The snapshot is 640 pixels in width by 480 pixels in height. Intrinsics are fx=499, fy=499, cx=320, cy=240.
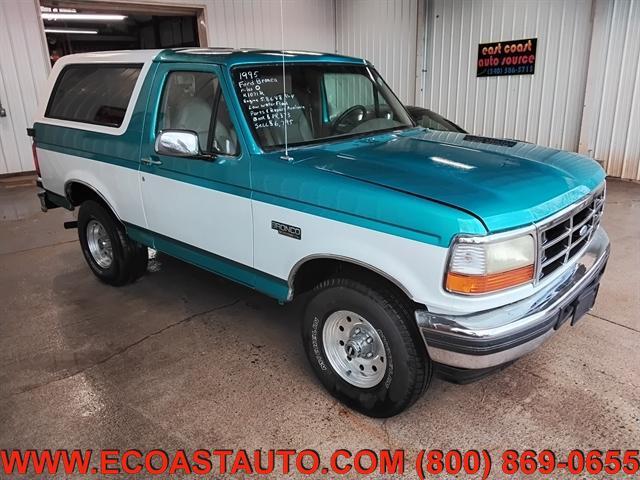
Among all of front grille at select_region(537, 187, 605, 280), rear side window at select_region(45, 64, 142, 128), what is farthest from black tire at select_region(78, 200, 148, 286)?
front grille at select_region(537, 187, 605, 280)

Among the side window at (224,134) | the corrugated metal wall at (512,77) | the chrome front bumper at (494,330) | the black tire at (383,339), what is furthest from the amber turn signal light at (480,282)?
the corrugated metal wall at (512,77)

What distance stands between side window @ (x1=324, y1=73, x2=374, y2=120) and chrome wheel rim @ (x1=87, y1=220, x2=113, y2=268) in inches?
101

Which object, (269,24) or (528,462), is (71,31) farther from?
(528,462)

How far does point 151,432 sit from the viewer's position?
2777mm

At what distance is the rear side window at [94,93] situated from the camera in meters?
4.02

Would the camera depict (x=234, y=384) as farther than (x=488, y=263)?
Yes

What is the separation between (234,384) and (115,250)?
2.03 metres

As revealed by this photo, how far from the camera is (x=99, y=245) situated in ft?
16.1

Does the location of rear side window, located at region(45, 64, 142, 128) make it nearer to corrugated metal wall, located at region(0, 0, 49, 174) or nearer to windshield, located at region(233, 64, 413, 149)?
windshield, located at region(233, 64, 413, 149)

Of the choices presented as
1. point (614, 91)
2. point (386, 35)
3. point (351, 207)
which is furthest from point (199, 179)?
point (386, 35)

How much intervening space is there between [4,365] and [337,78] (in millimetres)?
3168

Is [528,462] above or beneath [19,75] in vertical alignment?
beneath

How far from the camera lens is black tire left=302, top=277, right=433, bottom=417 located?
252 cm

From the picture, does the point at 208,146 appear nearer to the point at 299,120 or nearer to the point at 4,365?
the point at 299,120
